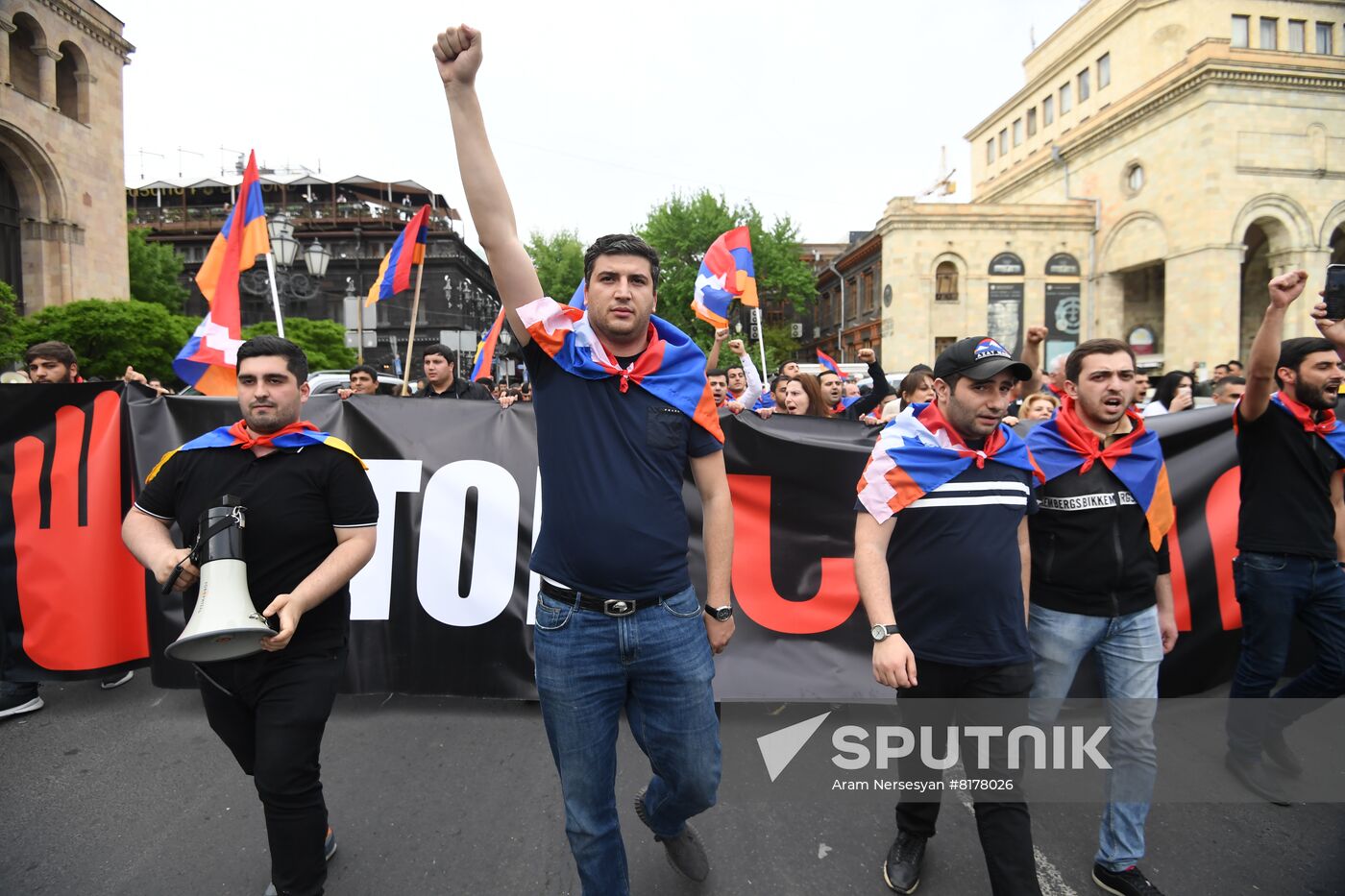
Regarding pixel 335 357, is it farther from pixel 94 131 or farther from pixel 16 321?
pixel 16 321

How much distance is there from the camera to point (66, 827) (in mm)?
3123

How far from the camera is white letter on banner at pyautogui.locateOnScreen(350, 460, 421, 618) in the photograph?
168 inches

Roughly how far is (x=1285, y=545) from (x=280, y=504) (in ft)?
13.7

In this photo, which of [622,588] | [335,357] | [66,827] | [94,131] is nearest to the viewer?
[622,588]

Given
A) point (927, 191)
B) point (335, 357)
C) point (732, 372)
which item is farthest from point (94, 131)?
point (927, 191)

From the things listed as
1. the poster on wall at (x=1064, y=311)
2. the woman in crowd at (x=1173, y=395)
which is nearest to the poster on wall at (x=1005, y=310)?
the poster on wall at (x=1064, y=311)

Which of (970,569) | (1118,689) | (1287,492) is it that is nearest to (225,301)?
(970,569)

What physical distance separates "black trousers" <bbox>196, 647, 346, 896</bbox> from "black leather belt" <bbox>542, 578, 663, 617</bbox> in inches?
38.3

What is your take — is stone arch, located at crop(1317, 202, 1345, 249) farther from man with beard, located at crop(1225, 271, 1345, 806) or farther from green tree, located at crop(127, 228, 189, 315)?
green tree, located at crop(127, 228, 189, 315)

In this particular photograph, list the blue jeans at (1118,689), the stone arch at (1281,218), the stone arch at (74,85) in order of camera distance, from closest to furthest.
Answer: the blue jeans at (1118,689) < the stone arch at (74,85) < the stone arch at (1281,218)

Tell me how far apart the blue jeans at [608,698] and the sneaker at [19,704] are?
4.04 meters

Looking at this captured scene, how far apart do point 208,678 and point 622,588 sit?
1421 mm

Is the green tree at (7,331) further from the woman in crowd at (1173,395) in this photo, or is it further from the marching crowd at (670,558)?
the woman in crowd at (1173,395)

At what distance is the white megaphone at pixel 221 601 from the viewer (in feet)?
7.10
